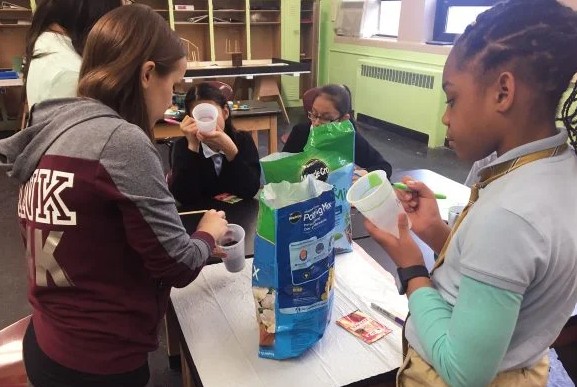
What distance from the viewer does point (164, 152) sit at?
480 cm

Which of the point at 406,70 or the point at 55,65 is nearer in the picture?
the point at 55,65

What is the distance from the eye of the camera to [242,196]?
187 cm

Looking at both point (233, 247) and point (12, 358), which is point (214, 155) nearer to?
point (233, 247)

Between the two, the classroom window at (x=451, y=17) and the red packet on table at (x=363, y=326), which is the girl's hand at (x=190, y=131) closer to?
the red packet on table at (x=363, y=326)

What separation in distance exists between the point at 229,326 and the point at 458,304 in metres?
0.55

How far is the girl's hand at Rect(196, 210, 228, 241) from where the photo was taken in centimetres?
110

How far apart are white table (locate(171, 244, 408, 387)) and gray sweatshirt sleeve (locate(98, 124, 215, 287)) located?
0.56 feet

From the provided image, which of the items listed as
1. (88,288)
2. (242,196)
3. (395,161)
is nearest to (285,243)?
(88,288)

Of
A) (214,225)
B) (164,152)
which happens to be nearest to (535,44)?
(214,225)

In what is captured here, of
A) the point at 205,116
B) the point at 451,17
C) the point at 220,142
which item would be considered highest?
the point at 451,17

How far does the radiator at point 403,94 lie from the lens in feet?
16.8

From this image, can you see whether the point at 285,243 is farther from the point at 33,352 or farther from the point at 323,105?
the point at 323,105

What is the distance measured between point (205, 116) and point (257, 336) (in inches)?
39.1

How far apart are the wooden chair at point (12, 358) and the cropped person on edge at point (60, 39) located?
0.74 m
